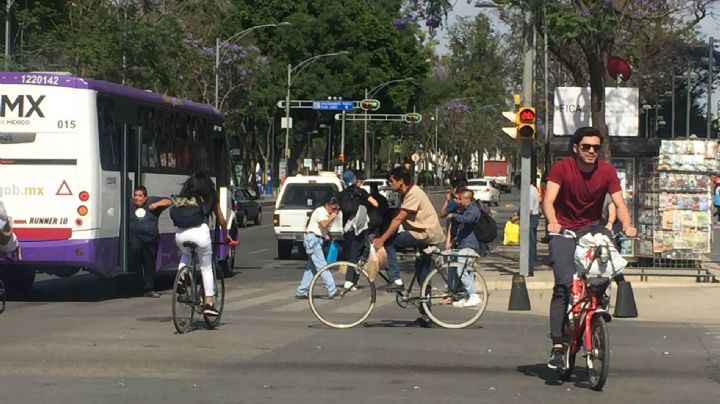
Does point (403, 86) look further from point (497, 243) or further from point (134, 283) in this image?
point (134, 283)

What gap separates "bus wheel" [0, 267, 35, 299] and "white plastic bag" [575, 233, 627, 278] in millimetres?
10466

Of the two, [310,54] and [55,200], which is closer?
[55,200]

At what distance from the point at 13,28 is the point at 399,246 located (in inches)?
1184

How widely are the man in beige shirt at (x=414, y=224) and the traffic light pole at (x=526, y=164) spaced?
203 inches

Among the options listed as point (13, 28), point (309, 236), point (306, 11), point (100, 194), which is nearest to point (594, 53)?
point (309, 236)

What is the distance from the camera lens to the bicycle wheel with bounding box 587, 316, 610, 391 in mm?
8859

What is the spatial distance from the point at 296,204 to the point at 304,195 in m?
0.38

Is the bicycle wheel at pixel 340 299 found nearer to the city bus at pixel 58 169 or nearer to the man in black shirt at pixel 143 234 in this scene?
the city bus at pixel 58 169

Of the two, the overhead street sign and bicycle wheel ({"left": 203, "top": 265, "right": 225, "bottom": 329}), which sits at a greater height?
the overhead street sign

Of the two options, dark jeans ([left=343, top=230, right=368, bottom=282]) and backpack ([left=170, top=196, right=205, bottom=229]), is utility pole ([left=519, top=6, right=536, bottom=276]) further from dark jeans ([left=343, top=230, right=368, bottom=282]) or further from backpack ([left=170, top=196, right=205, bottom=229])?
backpack ([left=170, top=196, right=205, bottom=229])

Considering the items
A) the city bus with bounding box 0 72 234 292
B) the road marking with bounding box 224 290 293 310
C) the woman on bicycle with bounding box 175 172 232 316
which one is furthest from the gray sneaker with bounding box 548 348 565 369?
the city bus with bounding box 0 72 234 292

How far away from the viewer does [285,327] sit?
13.6 metres

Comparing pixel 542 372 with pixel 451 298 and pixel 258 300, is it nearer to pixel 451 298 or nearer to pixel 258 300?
pixel 451 298

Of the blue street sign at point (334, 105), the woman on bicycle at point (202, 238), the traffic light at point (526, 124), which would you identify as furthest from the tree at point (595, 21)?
the blue street sign at point (334, 105)
